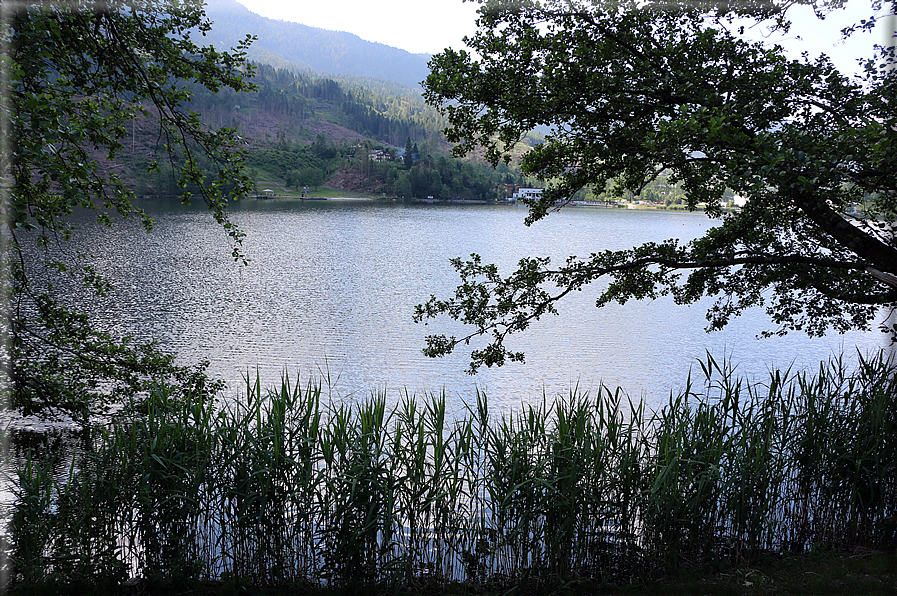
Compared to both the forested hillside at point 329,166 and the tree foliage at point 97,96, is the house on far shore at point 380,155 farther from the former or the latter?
the tree foliage at point 97,96

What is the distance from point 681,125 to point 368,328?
16528mm

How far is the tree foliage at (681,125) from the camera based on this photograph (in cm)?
509

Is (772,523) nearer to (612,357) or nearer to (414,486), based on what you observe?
(414,486)

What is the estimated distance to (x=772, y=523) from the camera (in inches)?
226

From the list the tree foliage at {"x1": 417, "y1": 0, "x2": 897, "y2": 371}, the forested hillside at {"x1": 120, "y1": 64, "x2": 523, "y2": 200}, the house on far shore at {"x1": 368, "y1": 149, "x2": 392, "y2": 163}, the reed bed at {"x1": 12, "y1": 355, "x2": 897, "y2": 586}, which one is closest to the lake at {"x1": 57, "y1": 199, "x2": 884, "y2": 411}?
the reed bed at {"x1": 12, "y1": 355, "x2": 897, "y2": 586}

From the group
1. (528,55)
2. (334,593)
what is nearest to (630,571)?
(334,593)

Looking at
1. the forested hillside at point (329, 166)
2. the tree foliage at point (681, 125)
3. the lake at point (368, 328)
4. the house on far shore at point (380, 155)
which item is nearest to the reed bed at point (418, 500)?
the tree foliage at point (681, 125)

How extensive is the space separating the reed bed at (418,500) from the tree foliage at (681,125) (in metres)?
1.67

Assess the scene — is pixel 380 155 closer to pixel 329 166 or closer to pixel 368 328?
pixel 329 166

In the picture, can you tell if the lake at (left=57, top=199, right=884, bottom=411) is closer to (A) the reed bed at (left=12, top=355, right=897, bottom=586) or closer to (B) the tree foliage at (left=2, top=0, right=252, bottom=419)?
(A) the reed bed at (left=12, top=355, right=897, bottom=586)

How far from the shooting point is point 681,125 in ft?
15.6

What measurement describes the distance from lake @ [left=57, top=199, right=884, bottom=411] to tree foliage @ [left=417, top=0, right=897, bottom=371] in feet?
10.8

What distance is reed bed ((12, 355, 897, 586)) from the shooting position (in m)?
5.04

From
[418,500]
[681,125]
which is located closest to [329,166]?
[418,500]
